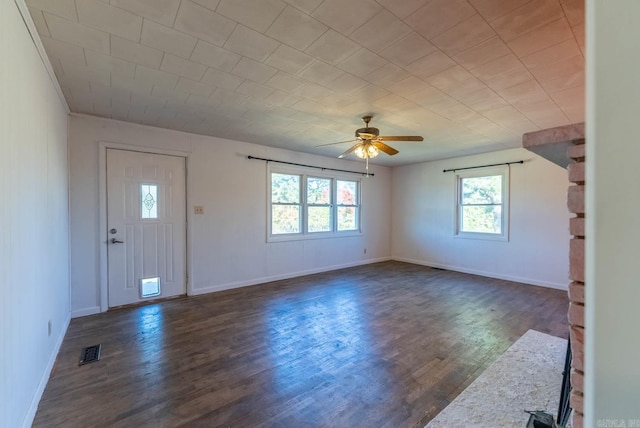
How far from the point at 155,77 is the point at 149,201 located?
204 centimetres

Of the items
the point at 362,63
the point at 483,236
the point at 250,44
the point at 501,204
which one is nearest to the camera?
the point at 250,44

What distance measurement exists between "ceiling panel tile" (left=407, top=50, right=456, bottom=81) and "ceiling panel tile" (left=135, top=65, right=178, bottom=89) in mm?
2094

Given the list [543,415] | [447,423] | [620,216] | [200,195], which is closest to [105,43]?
[200,195]

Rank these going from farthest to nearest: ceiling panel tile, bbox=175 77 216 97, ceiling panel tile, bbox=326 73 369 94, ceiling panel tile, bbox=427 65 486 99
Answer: ceiling panel tile, bbox=175 77 216 97
ceiling panel tile, bbox=326 73 369 94
ceiling panel tile, bbox=427 65 486 99

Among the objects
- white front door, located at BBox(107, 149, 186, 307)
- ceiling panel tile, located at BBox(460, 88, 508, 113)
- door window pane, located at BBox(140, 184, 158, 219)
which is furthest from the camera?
door window pane, located at BBox(140, 184, 158, 219)

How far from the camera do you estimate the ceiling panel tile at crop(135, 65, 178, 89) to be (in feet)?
7.84

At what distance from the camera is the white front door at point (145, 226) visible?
146 inches

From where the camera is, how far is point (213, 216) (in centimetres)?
450

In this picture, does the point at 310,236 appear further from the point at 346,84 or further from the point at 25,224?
the point at 25,224

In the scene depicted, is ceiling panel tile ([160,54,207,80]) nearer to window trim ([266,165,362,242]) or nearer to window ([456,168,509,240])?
window trim ([266,165,362,242])

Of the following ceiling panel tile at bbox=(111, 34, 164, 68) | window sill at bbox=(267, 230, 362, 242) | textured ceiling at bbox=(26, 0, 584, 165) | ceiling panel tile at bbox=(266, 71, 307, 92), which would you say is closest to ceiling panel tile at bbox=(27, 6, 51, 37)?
textured ceiling at bbox=(26, 0, 584, 165)

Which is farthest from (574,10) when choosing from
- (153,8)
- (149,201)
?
(149,201)

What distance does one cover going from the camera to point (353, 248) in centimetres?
654

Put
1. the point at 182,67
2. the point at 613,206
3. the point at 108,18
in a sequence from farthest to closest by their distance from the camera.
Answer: the point at 182,67 < the point at 108,18 < the point at 613,206
